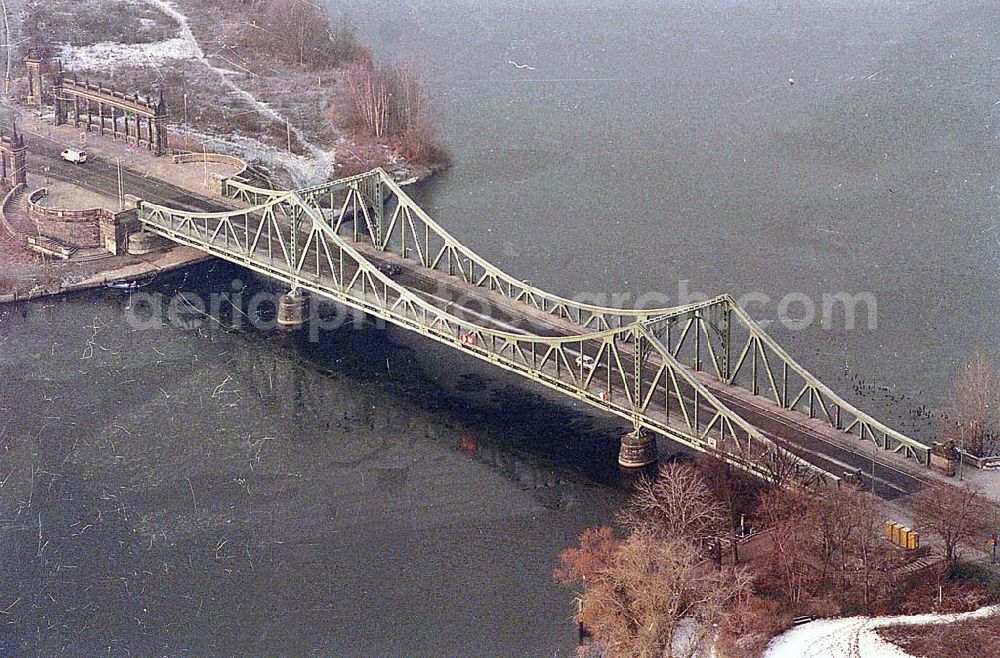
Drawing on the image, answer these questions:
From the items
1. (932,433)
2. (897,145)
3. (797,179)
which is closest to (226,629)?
(932,433)

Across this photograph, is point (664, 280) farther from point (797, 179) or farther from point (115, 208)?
point (115, 208)

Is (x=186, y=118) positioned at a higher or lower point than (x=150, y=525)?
higher


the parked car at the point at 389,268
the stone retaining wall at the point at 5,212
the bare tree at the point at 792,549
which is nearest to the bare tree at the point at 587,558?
the bare tree at the point at 792,549

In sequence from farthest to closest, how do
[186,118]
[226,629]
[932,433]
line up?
[186,118] < [932,433] < [226,629]

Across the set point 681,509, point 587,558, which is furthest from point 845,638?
point 587,558

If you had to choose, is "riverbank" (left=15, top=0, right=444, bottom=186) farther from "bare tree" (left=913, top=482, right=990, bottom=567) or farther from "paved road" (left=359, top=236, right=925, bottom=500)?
"bare tree" (left=913, top=482, right=990, bottom=567)

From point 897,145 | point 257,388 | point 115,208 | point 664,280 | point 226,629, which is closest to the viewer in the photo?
point 226,629
